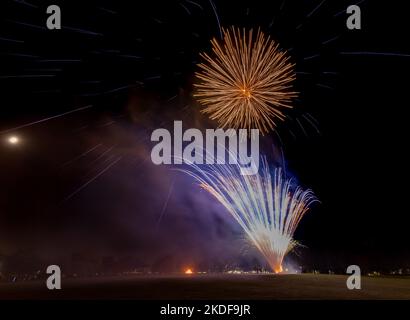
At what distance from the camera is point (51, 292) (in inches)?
814

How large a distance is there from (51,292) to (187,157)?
45.3 ft
